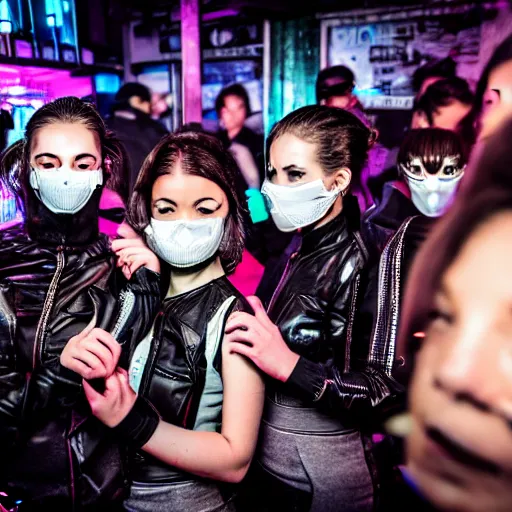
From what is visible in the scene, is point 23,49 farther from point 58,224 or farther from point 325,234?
point 325,234

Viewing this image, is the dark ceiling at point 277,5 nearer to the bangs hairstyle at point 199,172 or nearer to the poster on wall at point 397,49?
the poster on wall at point 397,49

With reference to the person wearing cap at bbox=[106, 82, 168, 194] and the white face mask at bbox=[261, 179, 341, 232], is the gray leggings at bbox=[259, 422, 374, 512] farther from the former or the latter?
the person wearing cap at bbox=[106, 82, 168, 194]

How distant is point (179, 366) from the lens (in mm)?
1776

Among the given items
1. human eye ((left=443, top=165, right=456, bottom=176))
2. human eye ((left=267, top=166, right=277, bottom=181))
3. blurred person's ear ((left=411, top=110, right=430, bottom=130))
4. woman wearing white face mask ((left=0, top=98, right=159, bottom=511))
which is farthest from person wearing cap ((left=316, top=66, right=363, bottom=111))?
woman wearing white face mask ((left=0, top=98, right=159, bottom=511))

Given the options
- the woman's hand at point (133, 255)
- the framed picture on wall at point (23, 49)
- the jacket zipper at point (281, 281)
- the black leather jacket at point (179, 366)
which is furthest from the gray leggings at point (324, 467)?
the framed picture on wall at point (23, 49)

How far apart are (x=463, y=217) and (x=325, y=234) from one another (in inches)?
49.3

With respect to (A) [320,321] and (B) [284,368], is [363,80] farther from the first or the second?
(B) [284,368]

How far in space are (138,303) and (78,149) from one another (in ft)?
2.03

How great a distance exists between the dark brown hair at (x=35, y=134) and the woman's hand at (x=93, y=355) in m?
0.78

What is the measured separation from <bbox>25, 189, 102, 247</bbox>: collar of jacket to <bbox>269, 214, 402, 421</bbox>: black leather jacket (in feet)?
2.59

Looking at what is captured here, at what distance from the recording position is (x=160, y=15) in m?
5.71

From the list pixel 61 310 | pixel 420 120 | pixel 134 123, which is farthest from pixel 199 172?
pixel 134 123

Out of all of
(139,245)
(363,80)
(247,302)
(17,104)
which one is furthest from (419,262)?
(363,80)

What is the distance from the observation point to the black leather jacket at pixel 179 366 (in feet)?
5.73
